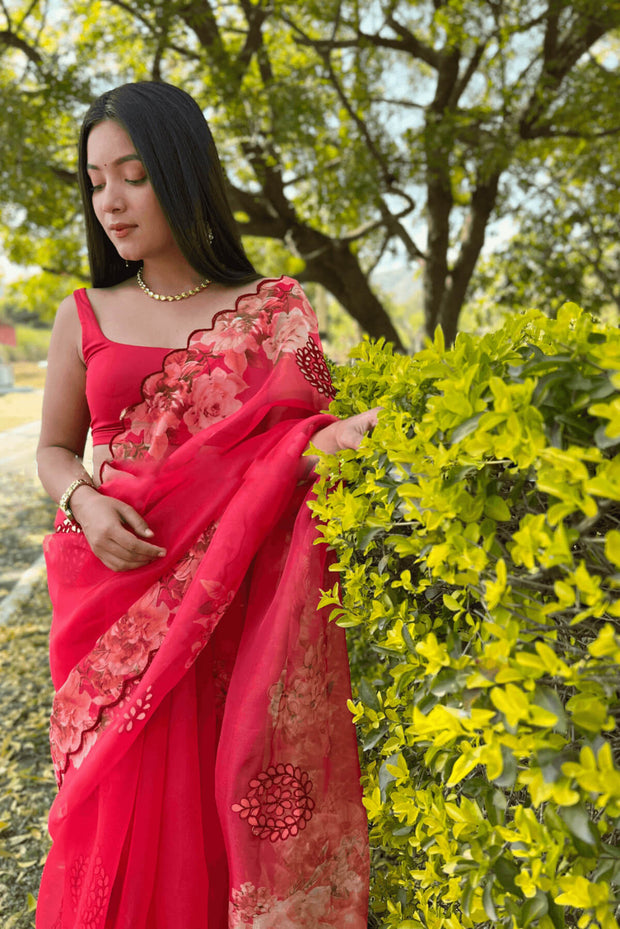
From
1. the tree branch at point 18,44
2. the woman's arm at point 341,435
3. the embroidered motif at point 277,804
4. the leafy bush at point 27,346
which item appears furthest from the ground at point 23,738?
the leafy bush at point 27,346

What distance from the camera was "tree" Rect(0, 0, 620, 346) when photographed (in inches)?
206

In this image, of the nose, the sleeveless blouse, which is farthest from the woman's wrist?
the nose

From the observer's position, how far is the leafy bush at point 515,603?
77 centimetres

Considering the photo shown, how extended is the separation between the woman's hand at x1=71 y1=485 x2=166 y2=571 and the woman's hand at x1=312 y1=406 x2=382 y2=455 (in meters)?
0.40

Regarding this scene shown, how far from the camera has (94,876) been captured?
1467mm

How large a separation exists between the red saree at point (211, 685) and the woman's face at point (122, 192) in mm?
292

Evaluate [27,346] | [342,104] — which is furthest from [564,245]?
[27,346]

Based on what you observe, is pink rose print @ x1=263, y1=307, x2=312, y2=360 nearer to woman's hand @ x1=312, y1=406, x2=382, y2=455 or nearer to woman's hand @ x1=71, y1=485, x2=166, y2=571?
woman's hand @ x1=312, y1=406, x2=382, y2=455

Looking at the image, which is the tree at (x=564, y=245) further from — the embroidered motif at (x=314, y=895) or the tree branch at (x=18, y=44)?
the embroidered motif at (x=314, y=895)

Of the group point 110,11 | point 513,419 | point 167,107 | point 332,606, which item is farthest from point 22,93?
point 513,419

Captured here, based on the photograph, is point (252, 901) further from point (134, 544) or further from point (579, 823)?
point (579, 823)

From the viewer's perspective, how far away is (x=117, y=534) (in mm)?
1509

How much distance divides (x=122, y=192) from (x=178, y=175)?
13 cm

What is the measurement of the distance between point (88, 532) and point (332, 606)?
531mm
